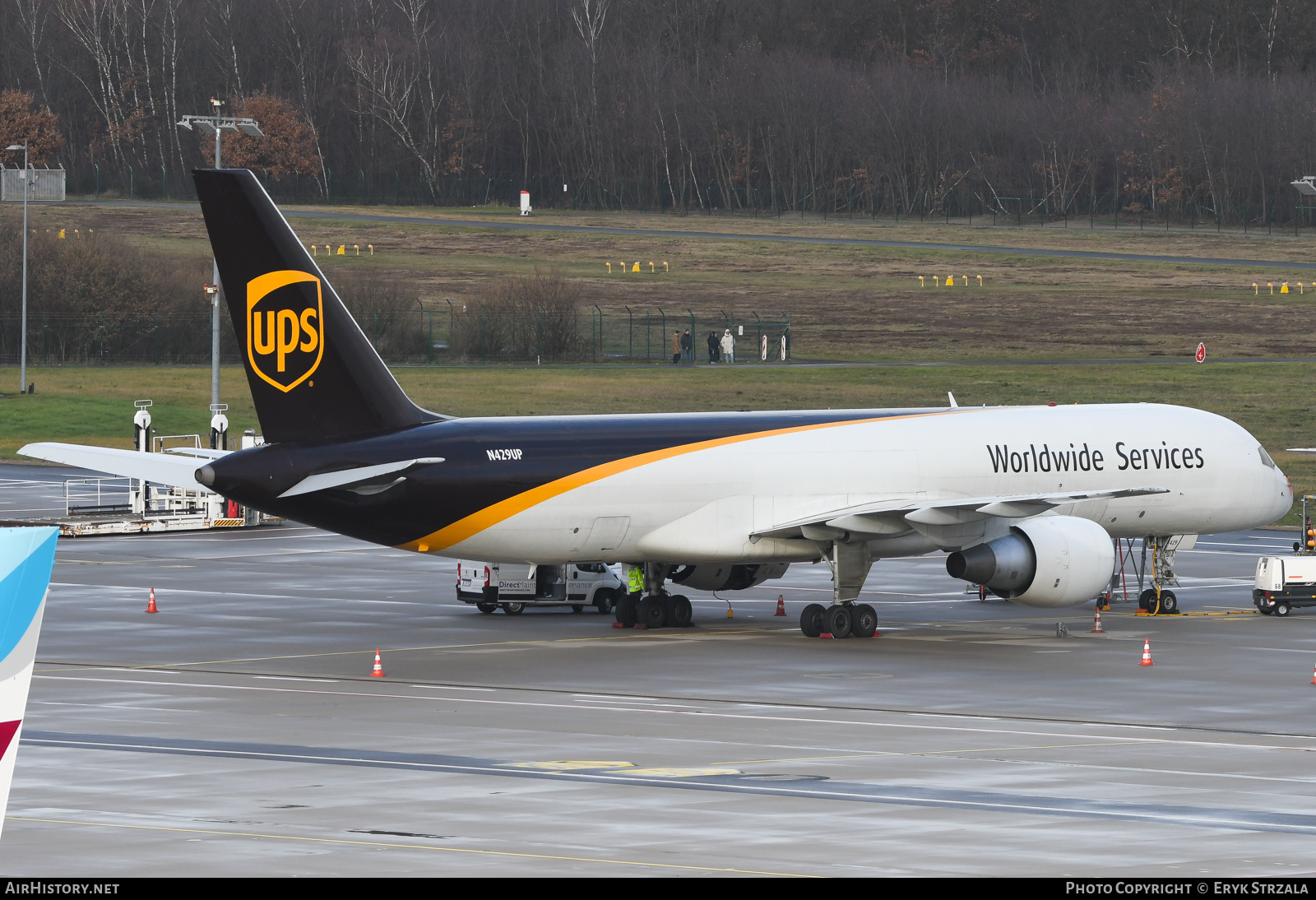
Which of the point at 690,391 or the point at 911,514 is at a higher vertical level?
the point at 690,391

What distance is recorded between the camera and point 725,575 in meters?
41.7

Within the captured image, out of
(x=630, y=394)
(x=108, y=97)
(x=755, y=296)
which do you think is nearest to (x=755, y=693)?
(x=630, y=394)

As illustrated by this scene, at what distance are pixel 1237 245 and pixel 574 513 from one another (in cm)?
11227

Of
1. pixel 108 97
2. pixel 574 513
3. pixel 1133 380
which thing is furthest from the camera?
pixel 108 97

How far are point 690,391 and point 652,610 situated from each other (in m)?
56.1

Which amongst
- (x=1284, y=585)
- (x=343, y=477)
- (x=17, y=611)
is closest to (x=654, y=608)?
(x=343, y=477)

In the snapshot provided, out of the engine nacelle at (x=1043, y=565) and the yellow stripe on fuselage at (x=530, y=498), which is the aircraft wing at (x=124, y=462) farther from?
the engine nacelle at (x=1043, y=565)

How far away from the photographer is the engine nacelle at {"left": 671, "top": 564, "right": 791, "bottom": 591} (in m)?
41.4

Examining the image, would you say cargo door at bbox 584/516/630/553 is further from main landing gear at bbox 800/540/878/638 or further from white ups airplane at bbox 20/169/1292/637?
main landing gear at bbox 800/540/878/638

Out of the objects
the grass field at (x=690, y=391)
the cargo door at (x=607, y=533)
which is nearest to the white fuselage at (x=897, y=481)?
the cargo door at (x=607, y=533)

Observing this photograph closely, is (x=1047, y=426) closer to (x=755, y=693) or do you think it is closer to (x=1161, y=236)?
(x=755, y=693)

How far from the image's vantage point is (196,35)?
191625 millimetres

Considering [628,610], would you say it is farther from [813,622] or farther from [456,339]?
[456,339]

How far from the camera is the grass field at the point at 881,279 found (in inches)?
4252
